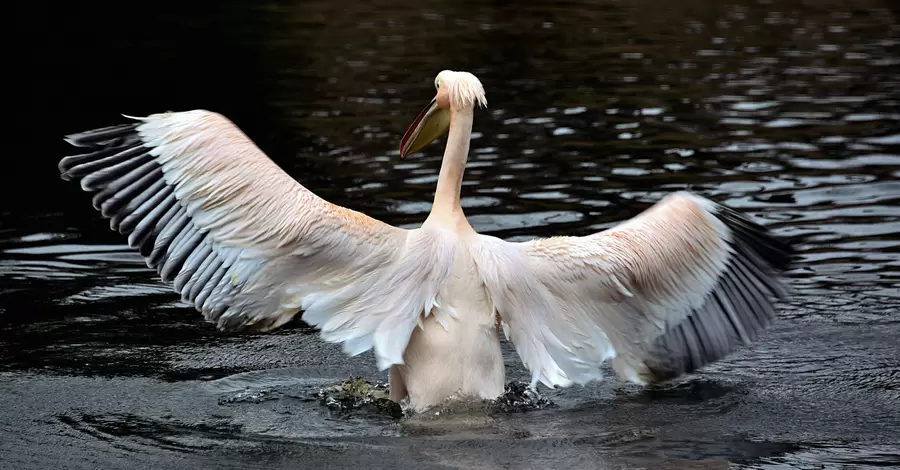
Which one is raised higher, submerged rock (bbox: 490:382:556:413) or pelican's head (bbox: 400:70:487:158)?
pelican's head (bbox: 400:70:487:158)

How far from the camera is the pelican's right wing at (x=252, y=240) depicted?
18.3ft

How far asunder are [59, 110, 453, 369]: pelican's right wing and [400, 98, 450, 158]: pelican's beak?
711 mm

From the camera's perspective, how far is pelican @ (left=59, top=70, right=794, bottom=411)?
560 cm

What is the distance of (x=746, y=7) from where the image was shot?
74.0 feet

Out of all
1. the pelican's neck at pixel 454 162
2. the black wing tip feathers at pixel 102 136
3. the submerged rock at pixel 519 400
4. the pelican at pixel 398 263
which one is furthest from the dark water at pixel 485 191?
the black wing tip feathers at pixel 102 136

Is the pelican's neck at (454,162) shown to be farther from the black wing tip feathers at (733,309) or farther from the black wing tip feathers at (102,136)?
the black wing tip feathers at (102,136)

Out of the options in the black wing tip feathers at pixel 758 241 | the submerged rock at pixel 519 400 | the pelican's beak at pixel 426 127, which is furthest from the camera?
the pelican's beak at pixel 426 127

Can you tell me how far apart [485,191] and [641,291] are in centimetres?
444

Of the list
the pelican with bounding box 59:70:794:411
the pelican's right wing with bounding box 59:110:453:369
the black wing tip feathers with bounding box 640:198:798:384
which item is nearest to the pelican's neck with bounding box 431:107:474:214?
the pelican with bounding box 59:70:794:411

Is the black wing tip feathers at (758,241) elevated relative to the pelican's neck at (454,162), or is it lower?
lower

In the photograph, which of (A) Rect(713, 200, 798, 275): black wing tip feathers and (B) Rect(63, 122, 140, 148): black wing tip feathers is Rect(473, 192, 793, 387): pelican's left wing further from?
(B) Rect(63, 122, 140, 148): black wing tip feathers

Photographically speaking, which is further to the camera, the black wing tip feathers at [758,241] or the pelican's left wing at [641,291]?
the black wing tip feathers at [758,241]

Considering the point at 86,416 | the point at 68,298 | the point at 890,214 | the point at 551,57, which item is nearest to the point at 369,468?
the point at 86,416

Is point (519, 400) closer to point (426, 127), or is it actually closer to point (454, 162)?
point (454, 162)
